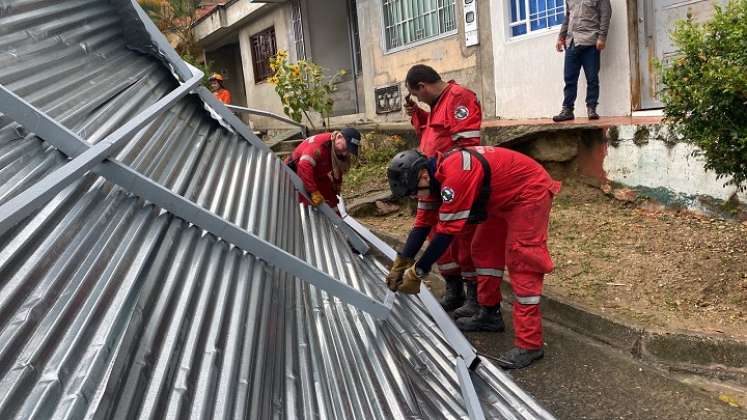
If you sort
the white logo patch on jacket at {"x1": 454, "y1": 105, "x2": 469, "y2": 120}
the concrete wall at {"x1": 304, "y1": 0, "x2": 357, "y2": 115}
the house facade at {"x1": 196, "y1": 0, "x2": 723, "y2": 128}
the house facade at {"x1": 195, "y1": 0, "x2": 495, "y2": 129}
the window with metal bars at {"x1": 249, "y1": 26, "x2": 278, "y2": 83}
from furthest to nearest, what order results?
1. the window with metal bars at {"x1": 249, "y1": 26, "x2": 278, "y2": 83}
2. the concrete wall at {"x1": 304, "y1": 0, "x2": 357, "y2": 115}
3. the house facade at {"x1": 195, "y1": 0, "x2": 495, "y2": 129}
4. the house facade at {"x1": 196, "y1": 0, "x2": 723, "y2": 128}
5. the white logo patch on jacket at {"x1": 454, "y1": 105, "x2": 469, "y2": 120}

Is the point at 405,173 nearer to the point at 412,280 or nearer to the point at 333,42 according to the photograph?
the point at 412,280

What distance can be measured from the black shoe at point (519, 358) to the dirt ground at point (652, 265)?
586 mm

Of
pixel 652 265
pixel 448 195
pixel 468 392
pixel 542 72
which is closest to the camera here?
pixel 468 392

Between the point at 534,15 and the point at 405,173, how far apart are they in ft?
16.1

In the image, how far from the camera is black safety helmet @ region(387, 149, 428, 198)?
2873mm

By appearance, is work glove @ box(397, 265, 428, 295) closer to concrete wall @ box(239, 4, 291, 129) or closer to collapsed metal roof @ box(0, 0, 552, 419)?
collapsed metal roof @ box(0, 0, 552, 419)

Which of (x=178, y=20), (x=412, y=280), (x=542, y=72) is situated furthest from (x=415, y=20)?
(x=178, y=20)

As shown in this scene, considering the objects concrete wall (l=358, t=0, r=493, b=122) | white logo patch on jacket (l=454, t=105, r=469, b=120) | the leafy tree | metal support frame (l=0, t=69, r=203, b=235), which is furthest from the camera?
the leafy tree

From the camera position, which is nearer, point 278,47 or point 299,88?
point 299,88

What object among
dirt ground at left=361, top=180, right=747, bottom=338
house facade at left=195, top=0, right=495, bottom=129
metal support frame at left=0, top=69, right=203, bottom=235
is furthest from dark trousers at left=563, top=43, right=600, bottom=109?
metal support frame at left=0, top=69, right=203, bottom=235

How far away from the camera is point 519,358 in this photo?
3.14 metres

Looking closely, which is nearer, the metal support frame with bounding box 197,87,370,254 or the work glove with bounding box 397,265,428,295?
the work glove with bounding box 397,265,428,295

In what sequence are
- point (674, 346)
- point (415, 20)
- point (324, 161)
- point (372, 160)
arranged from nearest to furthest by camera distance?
point (674, 346) → point (324, 161) → point (372, 160) → point (415, 20)

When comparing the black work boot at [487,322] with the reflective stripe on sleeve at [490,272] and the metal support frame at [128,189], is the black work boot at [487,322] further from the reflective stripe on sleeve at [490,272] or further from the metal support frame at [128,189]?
the metal support frame at [128,189]
